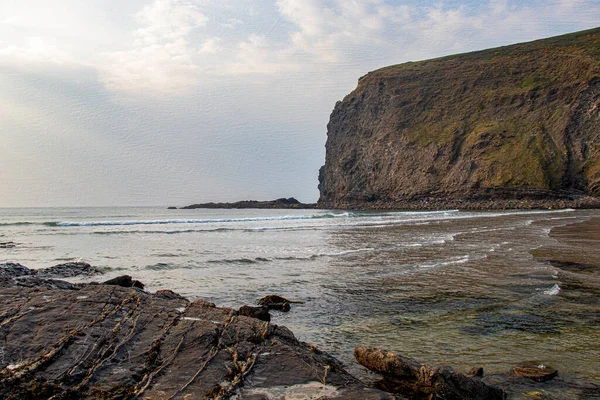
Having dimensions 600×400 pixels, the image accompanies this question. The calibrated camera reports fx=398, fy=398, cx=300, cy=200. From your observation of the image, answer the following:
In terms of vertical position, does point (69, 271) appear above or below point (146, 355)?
below

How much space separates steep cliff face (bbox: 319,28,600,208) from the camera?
210 ft

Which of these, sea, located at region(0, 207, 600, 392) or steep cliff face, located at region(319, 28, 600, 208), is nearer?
sea, located at region(0, 207, 600, 392)

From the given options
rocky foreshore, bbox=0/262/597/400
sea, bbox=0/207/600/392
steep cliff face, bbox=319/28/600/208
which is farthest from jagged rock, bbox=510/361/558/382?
steep cliff face, bbox=319/28/600/208

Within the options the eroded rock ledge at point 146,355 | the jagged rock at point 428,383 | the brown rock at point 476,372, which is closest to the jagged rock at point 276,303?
the eroded rock ledge at point 146,355

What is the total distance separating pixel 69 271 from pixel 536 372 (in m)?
12.7

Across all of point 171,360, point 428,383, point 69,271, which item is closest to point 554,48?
point 69,271

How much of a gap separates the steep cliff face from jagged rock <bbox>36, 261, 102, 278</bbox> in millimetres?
62965

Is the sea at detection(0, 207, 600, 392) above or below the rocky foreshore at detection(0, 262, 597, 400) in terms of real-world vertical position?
below

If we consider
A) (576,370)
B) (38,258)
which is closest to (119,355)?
(576,370)

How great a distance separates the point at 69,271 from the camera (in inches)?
493

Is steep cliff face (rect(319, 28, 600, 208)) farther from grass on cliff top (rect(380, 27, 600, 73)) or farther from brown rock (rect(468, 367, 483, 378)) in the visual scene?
brown rock (rect(468, 367, 483, 378))

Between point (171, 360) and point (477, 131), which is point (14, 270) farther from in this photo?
point (477, 131)

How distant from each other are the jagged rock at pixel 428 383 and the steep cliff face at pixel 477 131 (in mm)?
65655

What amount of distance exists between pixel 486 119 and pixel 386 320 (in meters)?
76.9
